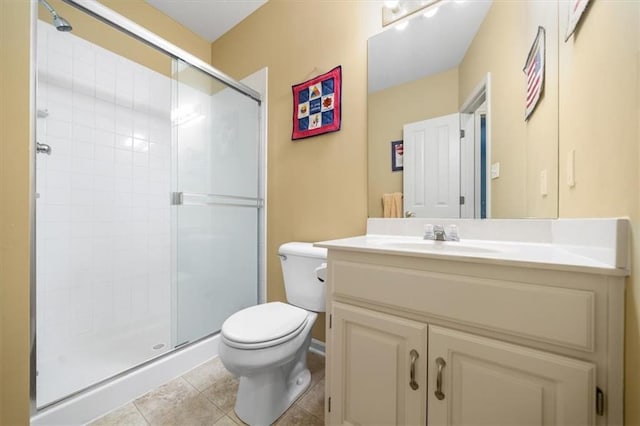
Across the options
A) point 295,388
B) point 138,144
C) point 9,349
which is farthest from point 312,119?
point 9,349

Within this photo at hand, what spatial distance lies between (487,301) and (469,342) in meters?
0.13

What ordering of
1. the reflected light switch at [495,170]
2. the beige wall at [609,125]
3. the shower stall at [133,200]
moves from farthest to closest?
1. the shower stall at [133,200]
2. the reflected light switch at [495,170]
3. the beige wall at [609,125]

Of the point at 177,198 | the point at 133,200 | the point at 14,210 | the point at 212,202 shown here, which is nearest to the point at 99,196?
the point at 133,200

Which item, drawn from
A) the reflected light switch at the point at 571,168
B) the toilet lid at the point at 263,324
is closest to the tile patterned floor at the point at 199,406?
the toilet lid at the point at 263,324

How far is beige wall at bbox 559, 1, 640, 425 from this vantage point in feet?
1.71

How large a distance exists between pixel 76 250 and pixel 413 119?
83.7 inches

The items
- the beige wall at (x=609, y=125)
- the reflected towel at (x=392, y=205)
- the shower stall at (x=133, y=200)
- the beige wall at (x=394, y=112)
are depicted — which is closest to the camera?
the beige wall at (x=609, y=125)

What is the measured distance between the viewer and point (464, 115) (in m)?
1.15

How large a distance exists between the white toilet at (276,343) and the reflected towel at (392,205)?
0.41 meters

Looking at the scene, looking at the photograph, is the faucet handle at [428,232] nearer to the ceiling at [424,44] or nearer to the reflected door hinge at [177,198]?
the ceiling at [424,44]

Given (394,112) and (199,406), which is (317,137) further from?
(199,406)

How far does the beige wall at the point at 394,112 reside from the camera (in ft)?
3.95

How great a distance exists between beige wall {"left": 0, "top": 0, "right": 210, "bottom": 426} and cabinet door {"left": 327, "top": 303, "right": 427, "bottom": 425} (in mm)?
1134

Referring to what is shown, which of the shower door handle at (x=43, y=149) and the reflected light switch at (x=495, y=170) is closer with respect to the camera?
the reflected light switch at (x=495, y=170)
